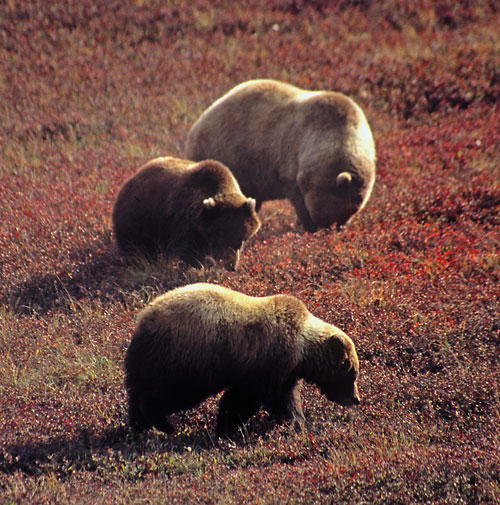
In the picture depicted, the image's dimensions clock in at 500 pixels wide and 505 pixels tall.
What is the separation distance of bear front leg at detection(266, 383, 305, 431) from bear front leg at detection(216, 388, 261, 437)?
0.66ft

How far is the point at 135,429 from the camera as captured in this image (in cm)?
534

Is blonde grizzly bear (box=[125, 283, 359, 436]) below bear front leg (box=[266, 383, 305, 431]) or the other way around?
the other way around

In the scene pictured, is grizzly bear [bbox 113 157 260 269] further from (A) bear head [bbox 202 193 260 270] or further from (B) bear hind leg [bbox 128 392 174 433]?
(B) bear hind leg [bbox 128 392 174 433]

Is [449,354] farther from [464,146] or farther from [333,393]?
[464,146]

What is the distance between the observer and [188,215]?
8242 millimetres

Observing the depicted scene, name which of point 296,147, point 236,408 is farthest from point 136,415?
point 296,147

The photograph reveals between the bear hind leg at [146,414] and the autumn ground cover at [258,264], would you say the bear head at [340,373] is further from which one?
the bear hind leg at [146,414]

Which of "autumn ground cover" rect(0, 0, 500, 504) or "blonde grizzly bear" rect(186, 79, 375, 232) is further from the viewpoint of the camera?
"blonde grizzly bear" rect(186, 79, 375, 232)

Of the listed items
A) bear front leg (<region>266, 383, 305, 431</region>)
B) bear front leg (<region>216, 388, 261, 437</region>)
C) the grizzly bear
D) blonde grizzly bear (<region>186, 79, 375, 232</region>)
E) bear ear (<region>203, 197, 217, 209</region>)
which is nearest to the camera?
bear front leg (<region>216, 388, 261, 437</region>)

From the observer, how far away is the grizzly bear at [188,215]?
826 centimetres

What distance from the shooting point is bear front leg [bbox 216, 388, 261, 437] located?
5.30 meters

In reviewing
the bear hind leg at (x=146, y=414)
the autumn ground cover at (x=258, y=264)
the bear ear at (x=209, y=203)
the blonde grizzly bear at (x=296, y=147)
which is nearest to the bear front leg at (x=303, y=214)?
the blonde grizzly bear at (x=296, y=147)

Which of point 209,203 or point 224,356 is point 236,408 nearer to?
point 224,356

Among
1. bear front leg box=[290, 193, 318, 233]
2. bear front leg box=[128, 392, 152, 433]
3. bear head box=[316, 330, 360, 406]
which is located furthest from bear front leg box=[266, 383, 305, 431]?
bear front leg box=[290, 193, 318, 233]
